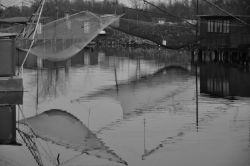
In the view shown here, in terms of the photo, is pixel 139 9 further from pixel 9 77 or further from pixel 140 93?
pixel 9 77

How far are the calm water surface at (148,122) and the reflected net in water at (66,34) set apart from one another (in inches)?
45.2

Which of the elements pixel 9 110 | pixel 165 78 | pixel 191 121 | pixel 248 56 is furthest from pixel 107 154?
pixel 248 56

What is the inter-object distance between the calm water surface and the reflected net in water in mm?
1148

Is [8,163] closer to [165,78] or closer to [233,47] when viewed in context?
[165,78]

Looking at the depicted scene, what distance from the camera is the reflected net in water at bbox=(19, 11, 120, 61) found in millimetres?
20453

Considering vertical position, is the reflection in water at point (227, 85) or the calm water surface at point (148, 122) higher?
the reflection in water at point (227, 85)

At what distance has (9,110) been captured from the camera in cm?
1273

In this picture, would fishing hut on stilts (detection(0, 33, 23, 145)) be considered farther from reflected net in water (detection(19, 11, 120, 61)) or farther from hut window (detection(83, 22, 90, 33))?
hut window (detection(83, 22, 90, 33))

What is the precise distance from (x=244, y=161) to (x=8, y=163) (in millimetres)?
3178

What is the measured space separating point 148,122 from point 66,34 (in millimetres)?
9813

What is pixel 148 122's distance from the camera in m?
11.9

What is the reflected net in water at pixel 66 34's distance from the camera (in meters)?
20.5

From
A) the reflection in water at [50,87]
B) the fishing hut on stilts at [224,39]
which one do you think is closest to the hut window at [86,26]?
the reflection in water at [50,87]

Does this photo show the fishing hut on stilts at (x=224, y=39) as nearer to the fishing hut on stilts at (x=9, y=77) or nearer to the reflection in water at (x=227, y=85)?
the reflection in water at (x=227, y=85)
